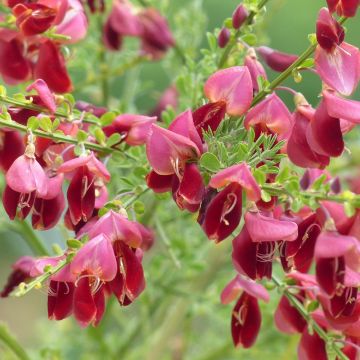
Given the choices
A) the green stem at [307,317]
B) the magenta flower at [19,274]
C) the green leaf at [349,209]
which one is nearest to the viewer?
the green leaf at [349,209]

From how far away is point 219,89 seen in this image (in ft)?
2.35

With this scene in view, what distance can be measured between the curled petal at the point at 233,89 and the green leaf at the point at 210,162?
0.18 feet

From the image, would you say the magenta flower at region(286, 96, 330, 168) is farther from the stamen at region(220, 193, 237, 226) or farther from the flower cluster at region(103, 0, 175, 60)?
the flower cluster at region(103, 0, 175, 60)

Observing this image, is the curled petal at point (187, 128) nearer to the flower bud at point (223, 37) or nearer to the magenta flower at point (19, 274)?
the flower bud at point (223, 37)

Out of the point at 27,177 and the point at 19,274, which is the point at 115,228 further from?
the point at 19,274

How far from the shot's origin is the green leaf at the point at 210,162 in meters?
0.67

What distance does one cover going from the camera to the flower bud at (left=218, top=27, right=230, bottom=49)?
31.9 inches

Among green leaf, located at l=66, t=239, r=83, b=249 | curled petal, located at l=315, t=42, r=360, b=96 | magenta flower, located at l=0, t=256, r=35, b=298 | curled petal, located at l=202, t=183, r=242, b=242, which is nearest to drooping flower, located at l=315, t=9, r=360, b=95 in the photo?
curled petal, located at l=315, t=42, r=360, b=96

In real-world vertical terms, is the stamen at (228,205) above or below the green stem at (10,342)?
above

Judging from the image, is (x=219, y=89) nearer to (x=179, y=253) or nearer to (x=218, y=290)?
(x=179, y=253)

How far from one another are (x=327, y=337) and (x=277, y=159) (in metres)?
0.16

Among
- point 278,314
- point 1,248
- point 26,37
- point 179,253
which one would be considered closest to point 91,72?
point 179,253

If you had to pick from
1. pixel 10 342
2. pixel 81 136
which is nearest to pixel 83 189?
pixel 81 136

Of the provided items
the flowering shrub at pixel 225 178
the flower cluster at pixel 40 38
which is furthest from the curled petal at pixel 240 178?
the flower cluster at pixel 40 38
